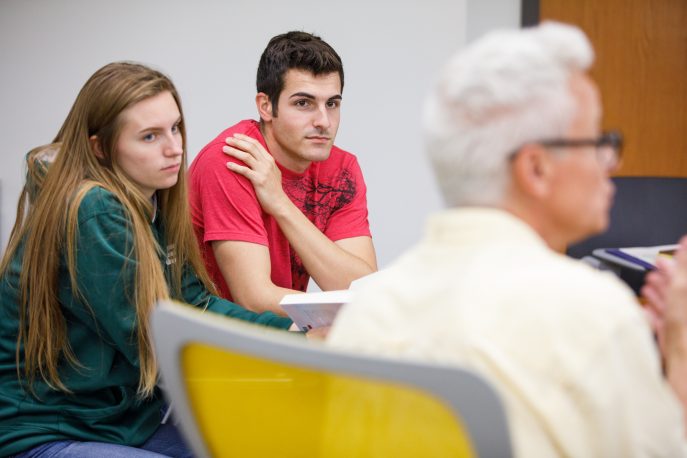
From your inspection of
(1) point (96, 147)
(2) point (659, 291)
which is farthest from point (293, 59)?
(2) point (659, 291)

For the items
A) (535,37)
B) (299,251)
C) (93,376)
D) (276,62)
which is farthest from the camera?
(276,62)

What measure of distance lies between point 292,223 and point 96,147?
591mm

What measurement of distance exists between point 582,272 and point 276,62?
168 cm

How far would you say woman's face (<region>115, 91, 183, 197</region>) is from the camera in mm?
1671

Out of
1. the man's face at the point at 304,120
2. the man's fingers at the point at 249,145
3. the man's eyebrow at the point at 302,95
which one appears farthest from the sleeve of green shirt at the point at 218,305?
the man's eyebrow at the point at 302,95

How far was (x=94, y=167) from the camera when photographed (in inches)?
63.6

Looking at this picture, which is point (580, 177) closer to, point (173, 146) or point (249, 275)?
point (173, 146)

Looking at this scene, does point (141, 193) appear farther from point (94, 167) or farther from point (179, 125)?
point (179, 125)

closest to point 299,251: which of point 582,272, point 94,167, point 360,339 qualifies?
point 94,167

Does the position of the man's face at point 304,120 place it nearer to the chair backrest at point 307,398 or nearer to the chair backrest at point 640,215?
the chair backrest at point 640,215

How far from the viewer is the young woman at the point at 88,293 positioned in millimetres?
1508

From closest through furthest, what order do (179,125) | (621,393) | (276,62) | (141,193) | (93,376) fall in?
(621,393)
(93,376)
(141,193)
(179,125)
(276,62)

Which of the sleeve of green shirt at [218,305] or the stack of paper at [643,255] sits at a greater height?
the stack of paper at [643,255]

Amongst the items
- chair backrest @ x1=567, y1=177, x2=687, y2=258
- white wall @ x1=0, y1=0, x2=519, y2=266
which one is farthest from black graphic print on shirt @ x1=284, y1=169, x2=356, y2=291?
white wall @ x1=0, y1=0, x2=519, y2=266
